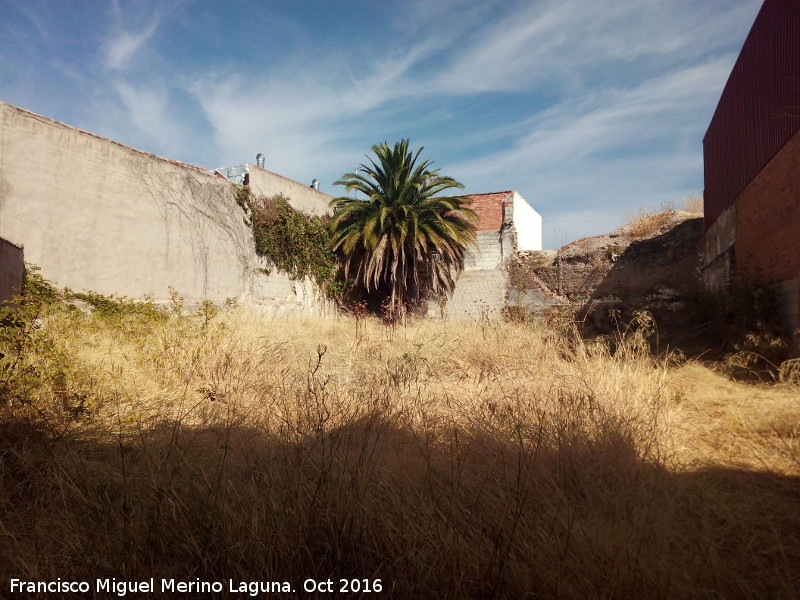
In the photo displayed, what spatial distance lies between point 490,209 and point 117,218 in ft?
31.3

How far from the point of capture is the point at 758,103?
6.82 metres

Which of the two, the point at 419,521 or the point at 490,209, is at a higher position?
the point at 490,209

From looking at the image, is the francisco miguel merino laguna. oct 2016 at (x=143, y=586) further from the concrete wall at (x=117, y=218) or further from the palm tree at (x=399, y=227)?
the palm tree at (x=399, y=227)

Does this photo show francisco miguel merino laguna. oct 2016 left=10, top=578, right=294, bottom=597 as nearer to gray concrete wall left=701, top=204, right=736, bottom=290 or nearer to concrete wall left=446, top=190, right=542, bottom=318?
gray concrete wall left=701, top=204, right=736, bottom=290

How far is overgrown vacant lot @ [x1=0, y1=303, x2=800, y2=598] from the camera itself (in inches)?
75.4

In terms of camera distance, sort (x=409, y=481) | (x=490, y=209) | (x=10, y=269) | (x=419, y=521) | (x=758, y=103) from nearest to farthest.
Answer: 1. (x=419, y=521)
2. (x=409, y=481)
3. (x=10, y=269)
4. (x=758, y=103)
5. (x=490, y=209)

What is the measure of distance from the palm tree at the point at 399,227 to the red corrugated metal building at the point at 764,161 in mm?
5742

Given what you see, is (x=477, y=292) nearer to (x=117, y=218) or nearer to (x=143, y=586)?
(x=117, y=218)

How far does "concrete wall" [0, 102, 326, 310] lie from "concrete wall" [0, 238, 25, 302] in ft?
2.88

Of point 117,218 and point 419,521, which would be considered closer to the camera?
point 419,521

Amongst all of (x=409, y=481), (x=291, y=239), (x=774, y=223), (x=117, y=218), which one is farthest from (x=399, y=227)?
(x=409, y=481)

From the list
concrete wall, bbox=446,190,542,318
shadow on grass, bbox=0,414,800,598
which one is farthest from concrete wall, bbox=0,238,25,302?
concrete wall, bbox=446,190,542,318

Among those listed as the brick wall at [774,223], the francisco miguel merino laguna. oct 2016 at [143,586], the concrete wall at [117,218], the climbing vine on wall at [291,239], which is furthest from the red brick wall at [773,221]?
the concrete wall at [117,218]

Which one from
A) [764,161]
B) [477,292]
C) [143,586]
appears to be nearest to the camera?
[143,586]
